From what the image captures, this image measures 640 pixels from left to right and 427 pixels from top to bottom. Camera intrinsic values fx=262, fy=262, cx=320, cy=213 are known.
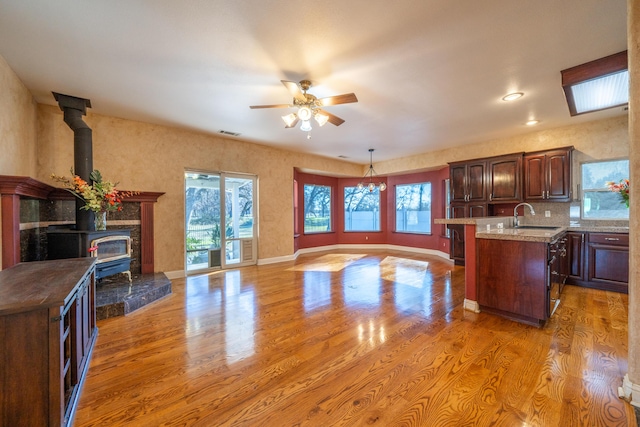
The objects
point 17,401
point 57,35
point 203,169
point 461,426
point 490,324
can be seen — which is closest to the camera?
point 17,401

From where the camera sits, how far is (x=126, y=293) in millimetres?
3410

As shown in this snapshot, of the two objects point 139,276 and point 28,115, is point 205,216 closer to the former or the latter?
point 139,276

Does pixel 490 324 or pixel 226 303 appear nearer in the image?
pixel 490 324

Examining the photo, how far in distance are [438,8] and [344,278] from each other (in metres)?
3.99

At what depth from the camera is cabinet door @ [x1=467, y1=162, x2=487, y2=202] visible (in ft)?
18.0

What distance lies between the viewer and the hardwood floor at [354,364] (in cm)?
161

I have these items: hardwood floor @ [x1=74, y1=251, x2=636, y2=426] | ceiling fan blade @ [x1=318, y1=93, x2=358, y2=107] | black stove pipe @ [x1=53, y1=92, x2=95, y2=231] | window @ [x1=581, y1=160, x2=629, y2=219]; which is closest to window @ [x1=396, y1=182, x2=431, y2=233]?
window @ [x1=581, y1=160, x2=629, y2=219]

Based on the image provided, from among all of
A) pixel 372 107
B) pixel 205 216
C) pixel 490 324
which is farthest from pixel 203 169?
pixel 490 324

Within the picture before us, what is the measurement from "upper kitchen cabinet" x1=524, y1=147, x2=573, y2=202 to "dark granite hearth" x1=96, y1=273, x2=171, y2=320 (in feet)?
21.3

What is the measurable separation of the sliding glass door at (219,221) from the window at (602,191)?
252 inches

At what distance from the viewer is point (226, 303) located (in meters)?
3.54

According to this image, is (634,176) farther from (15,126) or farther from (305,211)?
(305,211)

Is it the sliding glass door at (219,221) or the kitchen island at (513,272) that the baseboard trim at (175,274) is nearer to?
the sliding glass door at (219,221)

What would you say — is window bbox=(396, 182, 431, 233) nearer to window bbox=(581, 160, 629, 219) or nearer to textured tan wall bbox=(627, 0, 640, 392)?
window bbox=(581, 160, 629, 219)
